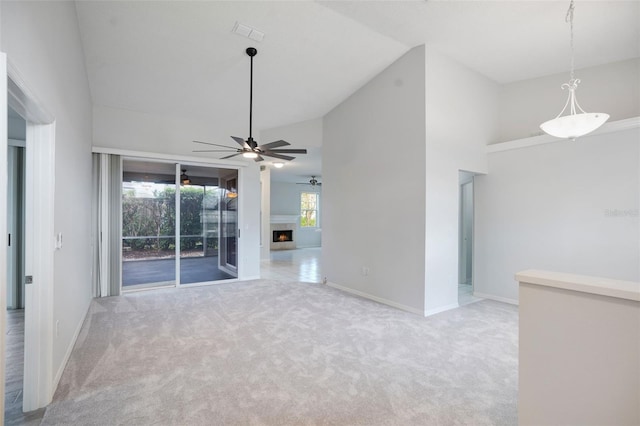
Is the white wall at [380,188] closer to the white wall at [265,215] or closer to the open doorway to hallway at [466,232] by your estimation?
the open doorway to hallway at [466,232]

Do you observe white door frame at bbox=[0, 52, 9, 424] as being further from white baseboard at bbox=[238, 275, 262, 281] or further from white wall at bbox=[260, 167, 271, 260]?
white wall at bbox=[260, 167, 271, 260]

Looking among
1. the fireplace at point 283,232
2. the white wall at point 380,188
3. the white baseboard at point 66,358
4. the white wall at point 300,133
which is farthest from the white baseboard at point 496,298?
the fireplace at point 283,232

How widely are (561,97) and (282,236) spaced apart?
32.7 ft

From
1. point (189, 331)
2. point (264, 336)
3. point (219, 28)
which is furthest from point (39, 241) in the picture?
point (219, 28)

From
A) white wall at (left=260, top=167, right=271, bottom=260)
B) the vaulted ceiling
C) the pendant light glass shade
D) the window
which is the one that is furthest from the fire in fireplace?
the pendant light glass shade

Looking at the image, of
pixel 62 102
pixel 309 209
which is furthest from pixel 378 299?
pixel 309 209

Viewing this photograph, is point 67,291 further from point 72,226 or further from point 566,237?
point 566,237

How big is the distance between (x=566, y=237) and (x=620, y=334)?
3712mm

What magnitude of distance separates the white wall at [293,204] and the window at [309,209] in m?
0.20

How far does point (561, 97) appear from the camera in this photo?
15.7 ft

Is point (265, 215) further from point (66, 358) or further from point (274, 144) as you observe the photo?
point (66, 358)

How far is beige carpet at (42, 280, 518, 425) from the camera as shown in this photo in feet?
6.84

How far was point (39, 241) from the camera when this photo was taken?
7.00 ft

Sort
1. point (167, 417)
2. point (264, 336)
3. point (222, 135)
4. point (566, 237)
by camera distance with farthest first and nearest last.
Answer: point (222, 135)
point (566, 237)
point (264, 336)
point (167, 417)
